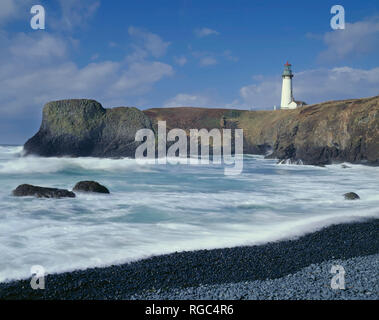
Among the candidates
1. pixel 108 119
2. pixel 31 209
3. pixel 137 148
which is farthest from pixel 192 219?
pixel 108 119

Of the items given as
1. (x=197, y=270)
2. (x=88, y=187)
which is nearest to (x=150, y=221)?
(x=197, y=270)

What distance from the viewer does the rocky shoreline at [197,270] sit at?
4.52 meters

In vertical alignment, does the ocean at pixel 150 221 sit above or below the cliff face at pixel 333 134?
below

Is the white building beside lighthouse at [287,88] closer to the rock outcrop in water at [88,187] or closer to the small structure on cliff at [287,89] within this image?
the small structure on cliff at [287,89]

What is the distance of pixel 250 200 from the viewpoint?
12250 mm

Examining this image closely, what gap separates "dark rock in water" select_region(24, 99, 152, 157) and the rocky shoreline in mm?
32000

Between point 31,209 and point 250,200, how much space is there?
6957 mm

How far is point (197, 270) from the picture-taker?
5137 mm

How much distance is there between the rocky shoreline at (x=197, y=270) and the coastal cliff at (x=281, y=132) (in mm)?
26166

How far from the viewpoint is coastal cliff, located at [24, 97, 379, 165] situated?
101 ft

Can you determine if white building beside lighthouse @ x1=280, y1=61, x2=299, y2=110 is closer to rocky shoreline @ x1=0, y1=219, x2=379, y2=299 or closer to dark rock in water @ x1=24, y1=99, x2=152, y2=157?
dark rock in water @ x1=24, y1=99, x2=152, y2=157

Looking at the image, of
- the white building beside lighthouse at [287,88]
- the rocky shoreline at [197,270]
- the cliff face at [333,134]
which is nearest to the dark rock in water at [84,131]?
the cliff face at [333,134]
